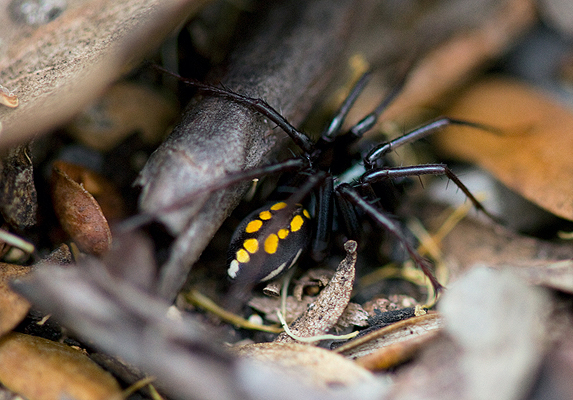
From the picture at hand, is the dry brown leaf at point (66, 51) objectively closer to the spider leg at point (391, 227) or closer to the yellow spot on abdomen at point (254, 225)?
the yellow spot on abdomen at point (254, 225)

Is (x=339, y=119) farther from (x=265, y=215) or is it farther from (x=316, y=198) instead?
(x=265, y=215)

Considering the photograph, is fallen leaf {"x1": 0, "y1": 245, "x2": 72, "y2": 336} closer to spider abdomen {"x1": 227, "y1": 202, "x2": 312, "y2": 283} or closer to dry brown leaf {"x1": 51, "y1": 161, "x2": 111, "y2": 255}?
dry brown leaf {"x1": 51, "y1": 161, "x2": 111, "y2": 255}

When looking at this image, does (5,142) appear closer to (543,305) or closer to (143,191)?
(143,191)

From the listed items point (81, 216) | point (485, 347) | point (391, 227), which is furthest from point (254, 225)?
point (485, 347)

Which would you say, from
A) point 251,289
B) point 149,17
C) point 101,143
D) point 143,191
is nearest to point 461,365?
point 251,289

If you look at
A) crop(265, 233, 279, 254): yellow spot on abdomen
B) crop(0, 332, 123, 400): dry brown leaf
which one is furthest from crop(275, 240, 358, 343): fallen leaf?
crop(0, 332, 123, 400): dry brown leaf
